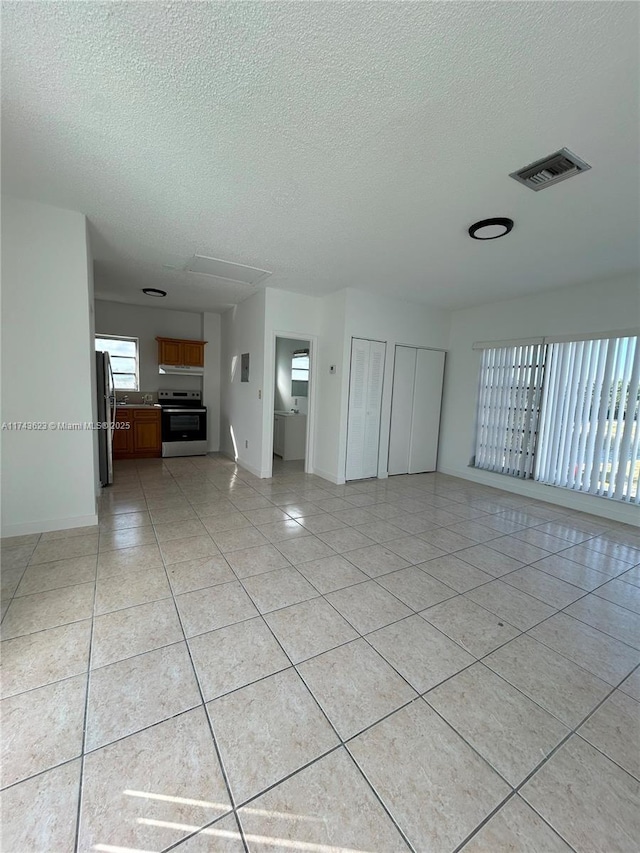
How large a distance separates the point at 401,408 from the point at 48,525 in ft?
14.8

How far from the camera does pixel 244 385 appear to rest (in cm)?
547

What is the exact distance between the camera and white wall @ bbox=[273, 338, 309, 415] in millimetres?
7125

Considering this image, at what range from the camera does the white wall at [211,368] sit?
6.59 m

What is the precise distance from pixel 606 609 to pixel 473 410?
3.50 meters

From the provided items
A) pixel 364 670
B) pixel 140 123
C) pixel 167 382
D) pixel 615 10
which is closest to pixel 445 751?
pixel 364 670

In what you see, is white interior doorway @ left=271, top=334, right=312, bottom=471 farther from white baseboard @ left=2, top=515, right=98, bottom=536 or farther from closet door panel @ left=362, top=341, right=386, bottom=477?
white baseboard @ left=2, top=515, right=98, bottom=536

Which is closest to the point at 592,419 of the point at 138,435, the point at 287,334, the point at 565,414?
the point at 565,414

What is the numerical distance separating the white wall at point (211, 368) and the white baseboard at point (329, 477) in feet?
8.56

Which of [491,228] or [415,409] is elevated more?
[491,228]

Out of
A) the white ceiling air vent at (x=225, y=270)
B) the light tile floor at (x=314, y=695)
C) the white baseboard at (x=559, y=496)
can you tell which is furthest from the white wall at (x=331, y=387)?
the white baseboard at (x=559, y=496)

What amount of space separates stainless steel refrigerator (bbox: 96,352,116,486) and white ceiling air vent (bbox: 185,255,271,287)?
5.10 ft

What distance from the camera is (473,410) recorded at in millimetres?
5344

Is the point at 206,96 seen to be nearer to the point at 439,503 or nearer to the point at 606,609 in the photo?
the point at 606,609

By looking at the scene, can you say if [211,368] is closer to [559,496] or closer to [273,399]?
[273,399]
